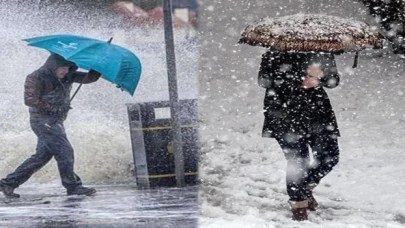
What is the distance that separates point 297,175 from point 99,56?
1.00m

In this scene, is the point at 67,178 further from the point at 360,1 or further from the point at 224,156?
the point at 360,1

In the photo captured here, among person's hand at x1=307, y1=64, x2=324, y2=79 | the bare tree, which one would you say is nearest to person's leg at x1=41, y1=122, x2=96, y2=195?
person's hand at x1=307, y1=64, x2=324, y2=79

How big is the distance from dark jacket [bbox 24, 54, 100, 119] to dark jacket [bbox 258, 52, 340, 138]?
0.77 m

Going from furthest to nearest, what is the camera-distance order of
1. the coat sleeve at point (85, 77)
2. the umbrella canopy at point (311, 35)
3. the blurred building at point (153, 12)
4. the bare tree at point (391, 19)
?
1. the bare tree at point (391, 19)
2. the blurred building at point (153, 12)
3. the coat sleeve at point (85, 77)
4. the umbrella canopy at point (311, 35)

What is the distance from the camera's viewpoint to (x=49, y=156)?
126 inches

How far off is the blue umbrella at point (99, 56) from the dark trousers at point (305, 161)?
714 millimetres

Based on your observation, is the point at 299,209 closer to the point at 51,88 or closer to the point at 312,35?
the point at 312,35

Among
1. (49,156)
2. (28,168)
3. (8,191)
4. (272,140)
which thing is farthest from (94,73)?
(272,140)

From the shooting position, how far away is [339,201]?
11.3 ft

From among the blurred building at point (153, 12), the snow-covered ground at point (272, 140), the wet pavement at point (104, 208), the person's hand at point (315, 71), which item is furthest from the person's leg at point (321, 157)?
the blurred building at point (153, 12)

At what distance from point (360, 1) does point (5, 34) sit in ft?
9.02

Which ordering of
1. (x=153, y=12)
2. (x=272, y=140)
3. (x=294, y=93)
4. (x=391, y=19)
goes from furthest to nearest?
(x=391, y=19) → (x=272, y=140) → (x=153, y=12) → (x=294, y=93)

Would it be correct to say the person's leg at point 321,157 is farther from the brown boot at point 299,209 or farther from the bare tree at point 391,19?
the bare tree at point 391,19

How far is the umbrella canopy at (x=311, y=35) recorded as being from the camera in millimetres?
3053
